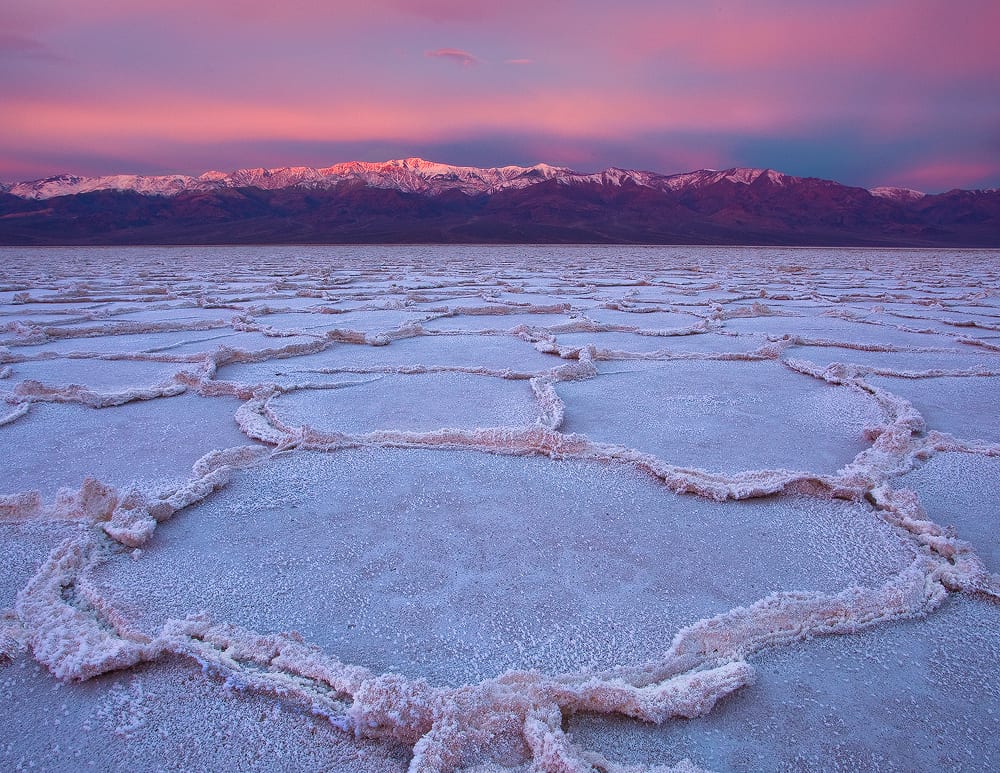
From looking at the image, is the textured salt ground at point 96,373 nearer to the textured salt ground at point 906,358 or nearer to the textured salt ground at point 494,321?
the textured salt ground at point 494,321

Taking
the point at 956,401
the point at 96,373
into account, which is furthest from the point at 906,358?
the point at 96,373

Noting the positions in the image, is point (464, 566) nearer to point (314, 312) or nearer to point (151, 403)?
point (151, 403)

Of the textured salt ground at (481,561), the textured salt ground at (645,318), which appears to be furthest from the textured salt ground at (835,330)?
the textured salt ground at (481,561)

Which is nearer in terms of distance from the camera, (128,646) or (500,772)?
(500,772)

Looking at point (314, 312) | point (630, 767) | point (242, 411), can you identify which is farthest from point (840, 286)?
point (630, 767)

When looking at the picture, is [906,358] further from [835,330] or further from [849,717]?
[849,717]

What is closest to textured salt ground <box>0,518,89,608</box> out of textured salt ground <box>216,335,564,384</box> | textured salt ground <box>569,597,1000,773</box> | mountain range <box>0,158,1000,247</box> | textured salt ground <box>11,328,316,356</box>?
textured salt ground <box>569,597,1000,773</box>
